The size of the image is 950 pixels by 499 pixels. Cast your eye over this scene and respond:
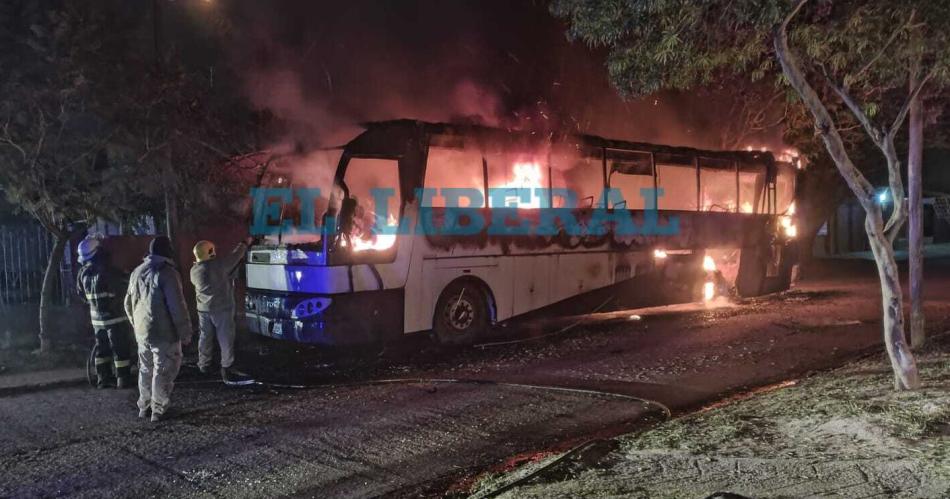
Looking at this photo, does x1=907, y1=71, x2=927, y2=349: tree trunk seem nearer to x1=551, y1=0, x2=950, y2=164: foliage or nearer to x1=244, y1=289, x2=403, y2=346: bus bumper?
x1=551, y1=0, x2=950, y2=164: foliage

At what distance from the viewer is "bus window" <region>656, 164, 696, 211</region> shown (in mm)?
12148

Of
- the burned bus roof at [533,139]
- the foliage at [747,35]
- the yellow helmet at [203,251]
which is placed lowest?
the yellow helmet at [203,251]

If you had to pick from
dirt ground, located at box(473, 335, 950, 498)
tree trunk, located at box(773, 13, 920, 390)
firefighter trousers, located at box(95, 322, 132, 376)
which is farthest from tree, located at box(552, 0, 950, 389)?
firefighter trousers, located at box(95, 322, 132, 376)

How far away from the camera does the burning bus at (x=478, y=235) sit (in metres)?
8.55

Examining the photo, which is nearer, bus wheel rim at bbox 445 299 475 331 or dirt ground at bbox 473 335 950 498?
dirt ground at bbox 473 335 950 498

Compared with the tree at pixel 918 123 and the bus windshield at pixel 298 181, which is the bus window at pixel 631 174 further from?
the bus windshield at pixel 298 181

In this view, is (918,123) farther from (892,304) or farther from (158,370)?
(158,370)

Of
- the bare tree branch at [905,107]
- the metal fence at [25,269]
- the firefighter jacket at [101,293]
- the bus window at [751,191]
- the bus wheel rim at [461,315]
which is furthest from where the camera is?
the bus window at [751,191]

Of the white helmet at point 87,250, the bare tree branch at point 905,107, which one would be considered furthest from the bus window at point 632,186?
the white helmet at point 87,250

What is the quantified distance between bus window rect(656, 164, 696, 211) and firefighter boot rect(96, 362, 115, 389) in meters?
8.69

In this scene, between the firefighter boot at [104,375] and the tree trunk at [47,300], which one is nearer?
the firefighter boot at [104,375]

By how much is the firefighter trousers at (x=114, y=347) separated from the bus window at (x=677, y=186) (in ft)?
27.9

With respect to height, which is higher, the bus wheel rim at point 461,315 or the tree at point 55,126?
the tree at point 55,126

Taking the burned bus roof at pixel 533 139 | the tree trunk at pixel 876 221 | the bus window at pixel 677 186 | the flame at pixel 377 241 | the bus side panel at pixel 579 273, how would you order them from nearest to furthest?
the tree trunk at pixel 876 221, the flame at pixel 377 241, the burned bus roof at pixel 533 139, the bus side panel at pixel 579 273, the bus window at pixel 677 186
